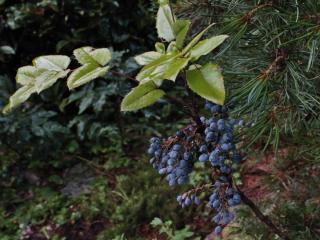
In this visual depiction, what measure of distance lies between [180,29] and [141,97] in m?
0.17

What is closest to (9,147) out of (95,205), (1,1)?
(95,205)

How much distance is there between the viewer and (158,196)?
102 inches

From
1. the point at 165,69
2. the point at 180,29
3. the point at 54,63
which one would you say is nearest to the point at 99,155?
the point at 54,63

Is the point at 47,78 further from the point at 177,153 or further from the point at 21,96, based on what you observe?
the point at 177,153

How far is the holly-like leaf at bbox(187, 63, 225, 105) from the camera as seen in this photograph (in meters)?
0.89

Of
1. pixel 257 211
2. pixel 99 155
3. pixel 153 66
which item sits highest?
pixel 153 66

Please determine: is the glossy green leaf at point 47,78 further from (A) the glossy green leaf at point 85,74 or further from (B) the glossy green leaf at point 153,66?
(B) the glossy green leaf at point 153,66

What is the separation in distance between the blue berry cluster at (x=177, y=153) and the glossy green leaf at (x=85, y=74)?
31cm

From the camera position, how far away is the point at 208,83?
2.99 ft

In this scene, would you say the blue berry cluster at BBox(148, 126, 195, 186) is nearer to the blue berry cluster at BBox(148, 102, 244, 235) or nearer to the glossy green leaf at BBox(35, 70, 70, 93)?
the blue berry cluster at BBox(148, 102, 244, 235)

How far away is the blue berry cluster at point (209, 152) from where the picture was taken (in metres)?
1.18

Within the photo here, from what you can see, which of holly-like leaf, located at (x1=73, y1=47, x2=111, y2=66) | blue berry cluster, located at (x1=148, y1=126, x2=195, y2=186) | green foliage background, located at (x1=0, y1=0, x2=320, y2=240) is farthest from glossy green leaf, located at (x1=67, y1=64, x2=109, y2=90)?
green foliage background, located at (x1=0, y1=0, x2=320, y2=240)

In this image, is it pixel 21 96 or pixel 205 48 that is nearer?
pixel 205 48

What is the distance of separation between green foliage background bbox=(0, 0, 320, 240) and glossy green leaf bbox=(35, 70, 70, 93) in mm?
550
